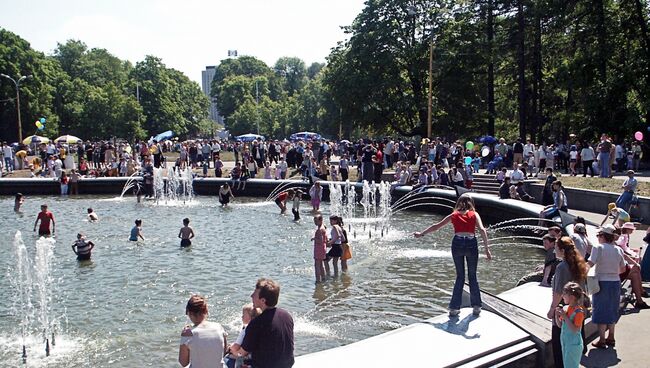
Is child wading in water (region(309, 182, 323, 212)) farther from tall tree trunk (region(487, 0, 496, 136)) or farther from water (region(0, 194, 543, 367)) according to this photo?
tall tree trunk (region(487, 0, 496, 136))

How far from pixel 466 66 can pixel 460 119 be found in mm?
3419

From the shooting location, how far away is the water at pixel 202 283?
11.1 m

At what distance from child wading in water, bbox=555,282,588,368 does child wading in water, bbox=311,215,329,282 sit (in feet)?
24.1

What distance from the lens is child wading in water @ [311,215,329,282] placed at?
14.1 m

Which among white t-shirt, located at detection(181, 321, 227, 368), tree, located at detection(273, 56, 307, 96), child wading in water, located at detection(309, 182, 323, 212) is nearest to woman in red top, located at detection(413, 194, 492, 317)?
white t-shirt, located at detection(181, 321, 227, 368)

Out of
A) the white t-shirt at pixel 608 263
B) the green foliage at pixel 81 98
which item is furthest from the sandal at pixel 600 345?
the green foliage at pixel 81 98

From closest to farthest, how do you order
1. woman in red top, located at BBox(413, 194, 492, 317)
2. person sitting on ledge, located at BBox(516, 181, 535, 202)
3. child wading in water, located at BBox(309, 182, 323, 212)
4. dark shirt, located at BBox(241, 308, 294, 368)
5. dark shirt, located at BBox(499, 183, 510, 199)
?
dark shirt, located at BBox(241, 308, 294, 368) → woman in red top, located at BBox(413, 194, 492, 317) → dark shirt, located at BBox(499, 183, 510, 199) → person sitting on ledge, located at BBox(516, 181, 535, 202) → child wading in water, located at BBox(309, 182, 323, 212)

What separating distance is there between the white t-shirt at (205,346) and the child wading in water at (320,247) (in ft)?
26.4

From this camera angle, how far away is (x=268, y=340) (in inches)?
225

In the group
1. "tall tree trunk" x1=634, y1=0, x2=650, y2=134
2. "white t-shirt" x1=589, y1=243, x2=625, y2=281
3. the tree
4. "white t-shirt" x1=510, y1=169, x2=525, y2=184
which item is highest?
the tree

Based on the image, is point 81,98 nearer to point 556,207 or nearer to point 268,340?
point 556,207

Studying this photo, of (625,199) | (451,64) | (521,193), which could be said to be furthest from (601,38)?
(625,199)

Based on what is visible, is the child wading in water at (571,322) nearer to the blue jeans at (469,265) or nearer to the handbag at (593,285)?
the blue jeans at (469,265)

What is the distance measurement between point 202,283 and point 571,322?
9545mm
